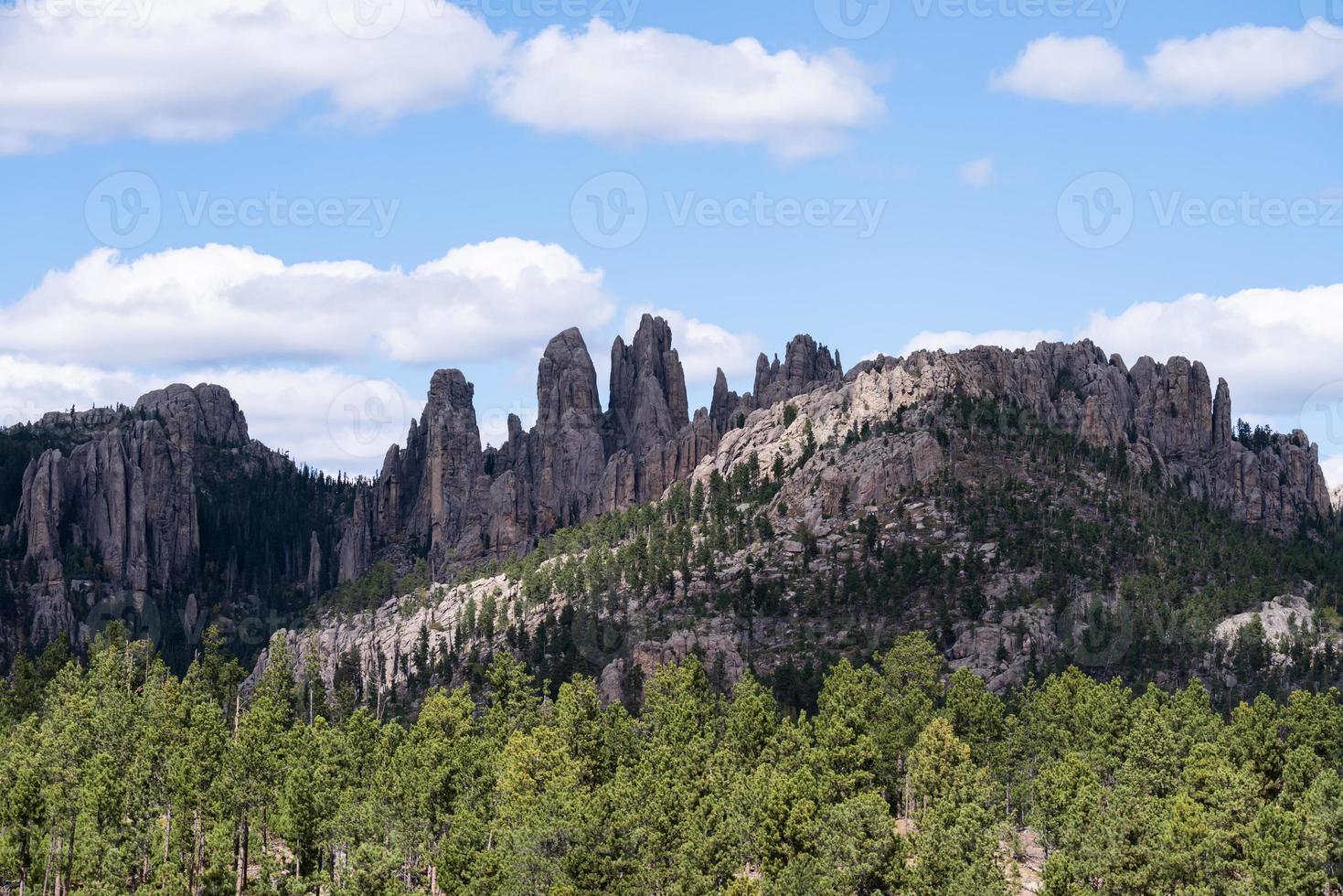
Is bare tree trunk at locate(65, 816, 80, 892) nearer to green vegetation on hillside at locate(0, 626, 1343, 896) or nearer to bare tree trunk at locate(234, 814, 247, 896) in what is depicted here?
green vegetation on hillside at locate(0, 626, 1343, 896)

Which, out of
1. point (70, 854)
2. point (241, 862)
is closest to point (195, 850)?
point (241, 862)

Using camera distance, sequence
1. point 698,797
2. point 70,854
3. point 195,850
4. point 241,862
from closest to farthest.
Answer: point 70,854
point 241,862
point 195,850
point 698,797

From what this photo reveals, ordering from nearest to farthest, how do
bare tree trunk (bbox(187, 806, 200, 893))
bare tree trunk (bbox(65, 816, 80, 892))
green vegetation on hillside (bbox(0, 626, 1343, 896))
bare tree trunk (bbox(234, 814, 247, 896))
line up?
green vegetation on hillside (bbox(0, 626, 1343, 896)) → bare tree trunk (bbox(65, 816, 80, 892)) → bare tree trunk (bbox(234, 814, 247, 896)) → bare tree trunk (bbox(187, 806, 200, 893))

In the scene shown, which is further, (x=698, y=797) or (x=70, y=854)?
(x=698, y=797)

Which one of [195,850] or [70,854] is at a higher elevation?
[70,854]

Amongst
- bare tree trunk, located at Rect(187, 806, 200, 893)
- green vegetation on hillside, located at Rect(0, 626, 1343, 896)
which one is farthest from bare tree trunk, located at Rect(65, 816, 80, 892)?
bare tree trunk, located at Rect(187, 806, 200, 893)

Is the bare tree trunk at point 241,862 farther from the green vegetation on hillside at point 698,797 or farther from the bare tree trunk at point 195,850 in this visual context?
the bare tree trunk at point 195,850

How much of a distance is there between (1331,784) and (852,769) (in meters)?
37.9

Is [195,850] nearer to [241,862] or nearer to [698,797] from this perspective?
[241,862]

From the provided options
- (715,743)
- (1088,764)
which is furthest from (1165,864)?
(715,743)

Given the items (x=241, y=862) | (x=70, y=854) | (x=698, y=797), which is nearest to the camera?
(x=70, y=854)

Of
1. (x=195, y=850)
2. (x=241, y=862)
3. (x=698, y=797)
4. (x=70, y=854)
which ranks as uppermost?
(x=698, y=797)

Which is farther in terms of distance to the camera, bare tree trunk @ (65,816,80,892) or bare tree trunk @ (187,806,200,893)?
bare tree trunk @ (187,806,200,893)

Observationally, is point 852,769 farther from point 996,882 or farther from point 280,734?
point 280,734
